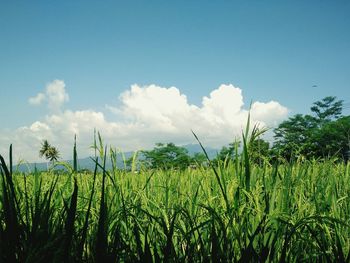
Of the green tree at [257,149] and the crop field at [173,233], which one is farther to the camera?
the green tree at [257,149]

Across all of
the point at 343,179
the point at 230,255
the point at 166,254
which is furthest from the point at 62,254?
the point at 343,179

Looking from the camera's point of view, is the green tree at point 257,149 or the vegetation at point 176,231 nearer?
the vegetation at point 176,231

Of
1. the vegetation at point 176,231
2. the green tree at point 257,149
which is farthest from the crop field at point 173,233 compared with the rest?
the green tree at point 257,149

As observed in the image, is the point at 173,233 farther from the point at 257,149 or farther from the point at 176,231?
the point at 257,149

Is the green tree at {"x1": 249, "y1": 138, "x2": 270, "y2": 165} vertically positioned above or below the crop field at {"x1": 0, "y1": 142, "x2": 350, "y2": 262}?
above

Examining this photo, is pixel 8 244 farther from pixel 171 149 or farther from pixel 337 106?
pixel 337 106

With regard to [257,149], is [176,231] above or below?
below

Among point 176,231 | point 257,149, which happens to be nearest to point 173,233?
point 176,231

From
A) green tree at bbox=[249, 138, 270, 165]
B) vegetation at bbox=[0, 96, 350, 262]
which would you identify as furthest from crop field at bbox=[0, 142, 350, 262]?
green tree at bbox=[249, 138, 270, 165]

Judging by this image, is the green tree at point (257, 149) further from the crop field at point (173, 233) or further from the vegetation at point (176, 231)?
the crop field at point (173, 233)

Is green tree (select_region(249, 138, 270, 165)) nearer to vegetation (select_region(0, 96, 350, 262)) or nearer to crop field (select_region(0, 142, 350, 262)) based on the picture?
vegetation (select_region(0, 96, 350, 262))

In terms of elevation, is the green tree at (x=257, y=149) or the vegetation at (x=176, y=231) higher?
the green tree at (x=257, y=149)

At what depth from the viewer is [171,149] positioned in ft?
170

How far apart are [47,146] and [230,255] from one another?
7477 centimetres
